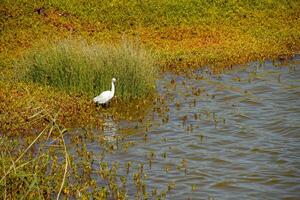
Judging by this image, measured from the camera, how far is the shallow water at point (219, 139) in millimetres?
9711

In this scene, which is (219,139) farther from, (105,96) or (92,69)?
(92,69)

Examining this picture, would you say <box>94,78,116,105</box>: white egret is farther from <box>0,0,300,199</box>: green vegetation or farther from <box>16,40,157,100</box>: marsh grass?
<box>16,40,157,100</box>: marsh grass

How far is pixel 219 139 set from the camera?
12.4 m

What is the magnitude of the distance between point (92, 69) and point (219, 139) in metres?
4.69

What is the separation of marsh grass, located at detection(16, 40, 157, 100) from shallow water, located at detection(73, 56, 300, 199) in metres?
1.09

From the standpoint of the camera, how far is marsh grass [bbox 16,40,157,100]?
1519 centimetres

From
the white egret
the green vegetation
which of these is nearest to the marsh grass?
the green vegetation

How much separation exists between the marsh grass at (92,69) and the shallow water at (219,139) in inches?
43.0

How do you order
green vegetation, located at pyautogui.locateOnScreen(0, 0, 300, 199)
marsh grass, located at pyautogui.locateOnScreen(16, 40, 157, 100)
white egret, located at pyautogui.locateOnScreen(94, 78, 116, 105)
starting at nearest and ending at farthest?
green vegetation, located at pyautogui.locateOnScreen(0, 0, 300, 199)
white egret, located at pyautogui.locateOnScreen(94, 78, 116, 105)
marsh grass, located at pyautogui.locateOnScreen(16, 40, 157, 100)

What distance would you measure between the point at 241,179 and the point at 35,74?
832cm

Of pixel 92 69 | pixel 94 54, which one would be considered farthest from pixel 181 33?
pixel 92 69

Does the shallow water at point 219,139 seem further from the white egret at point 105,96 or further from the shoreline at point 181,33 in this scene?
the shoreline at point 181,33

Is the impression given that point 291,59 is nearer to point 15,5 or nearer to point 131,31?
point 131,31

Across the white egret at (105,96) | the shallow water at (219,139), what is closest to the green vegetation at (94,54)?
the white egret at (105,96)
